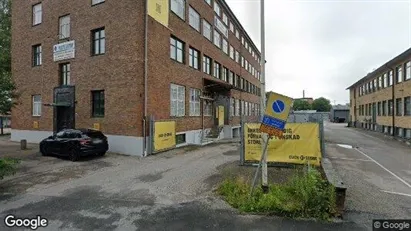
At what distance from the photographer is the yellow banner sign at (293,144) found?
994cm

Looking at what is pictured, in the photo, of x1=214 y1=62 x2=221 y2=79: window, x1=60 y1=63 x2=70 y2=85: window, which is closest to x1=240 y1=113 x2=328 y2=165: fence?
x1=60 y1=63 x2=70 y2=85: window

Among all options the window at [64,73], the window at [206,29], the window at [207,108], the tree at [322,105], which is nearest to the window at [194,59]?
the window at [206,29]

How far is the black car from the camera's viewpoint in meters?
12.5

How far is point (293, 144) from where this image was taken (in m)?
10.1

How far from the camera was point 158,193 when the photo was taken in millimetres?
7570

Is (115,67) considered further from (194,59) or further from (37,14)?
(37,14)

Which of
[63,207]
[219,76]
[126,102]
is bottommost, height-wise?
[63,207]

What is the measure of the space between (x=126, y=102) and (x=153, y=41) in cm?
380

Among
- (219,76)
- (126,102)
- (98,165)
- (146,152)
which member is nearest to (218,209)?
(98,165)

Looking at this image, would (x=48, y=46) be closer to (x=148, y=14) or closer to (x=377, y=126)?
(x=148, y=14)

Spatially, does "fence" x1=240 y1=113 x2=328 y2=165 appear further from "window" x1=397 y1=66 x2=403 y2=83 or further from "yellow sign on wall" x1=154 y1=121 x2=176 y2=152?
"window" x1=397 y1=66 x2=403 y2=83

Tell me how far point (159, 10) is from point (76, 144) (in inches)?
356

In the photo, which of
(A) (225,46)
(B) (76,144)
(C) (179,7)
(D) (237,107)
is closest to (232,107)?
(D) (237,107)

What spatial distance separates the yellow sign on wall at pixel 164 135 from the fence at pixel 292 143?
247 inches
